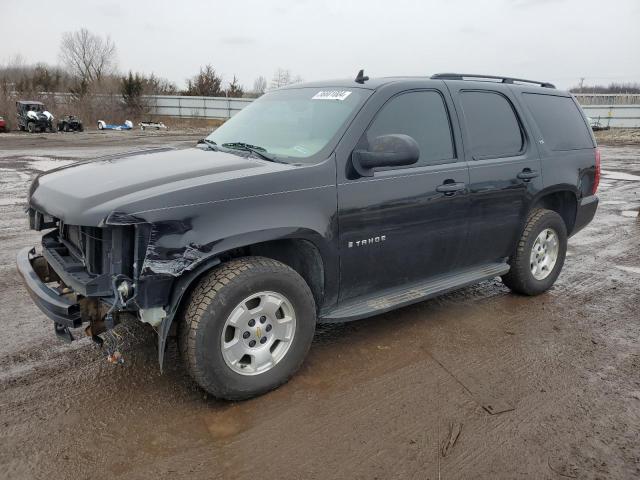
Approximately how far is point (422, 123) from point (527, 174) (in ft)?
4.16

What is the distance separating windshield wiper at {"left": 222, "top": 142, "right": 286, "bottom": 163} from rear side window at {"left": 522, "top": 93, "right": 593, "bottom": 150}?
271 centimetres

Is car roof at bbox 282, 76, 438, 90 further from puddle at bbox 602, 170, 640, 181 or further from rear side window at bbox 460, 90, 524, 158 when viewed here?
puddle at bbox 602, 170, 640, 181

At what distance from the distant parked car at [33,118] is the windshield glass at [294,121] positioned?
1238 inches

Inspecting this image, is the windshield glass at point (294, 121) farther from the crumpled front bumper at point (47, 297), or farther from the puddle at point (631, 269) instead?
the puddle at point (631, 269)

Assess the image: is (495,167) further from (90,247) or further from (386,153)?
(90,247)

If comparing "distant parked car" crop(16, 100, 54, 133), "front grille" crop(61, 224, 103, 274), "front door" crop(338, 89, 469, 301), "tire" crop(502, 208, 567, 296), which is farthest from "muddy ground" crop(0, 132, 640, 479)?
"distant parked car" crop(16, 100, 54, 133)

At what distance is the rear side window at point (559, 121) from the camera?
4.93 metres

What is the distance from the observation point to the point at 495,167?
4.33 meters

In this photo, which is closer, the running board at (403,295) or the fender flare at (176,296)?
the fender flare at (176,296)

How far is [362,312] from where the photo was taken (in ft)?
11.7

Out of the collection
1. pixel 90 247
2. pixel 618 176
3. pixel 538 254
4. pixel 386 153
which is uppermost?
pixel 386 153

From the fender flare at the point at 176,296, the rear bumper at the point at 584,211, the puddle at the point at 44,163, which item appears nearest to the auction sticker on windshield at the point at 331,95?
the fender flare at the point at 176,296

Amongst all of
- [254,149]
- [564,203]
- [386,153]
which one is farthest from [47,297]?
[564,203]

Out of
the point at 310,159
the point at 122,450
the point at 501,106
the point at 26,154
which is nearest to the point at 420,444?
the point at 122,450
